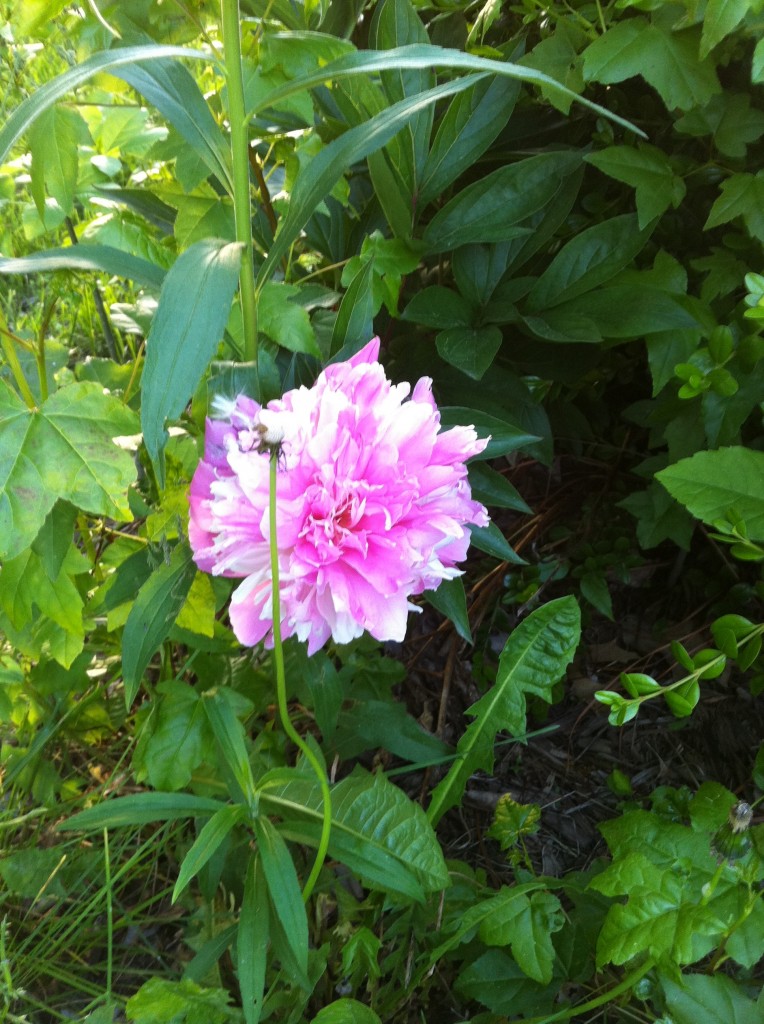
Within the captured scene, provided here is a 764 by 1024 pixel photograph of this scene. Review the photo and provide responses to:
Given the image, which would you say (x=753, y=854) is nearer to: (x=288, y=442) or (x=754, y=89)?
(x=288, y=442)

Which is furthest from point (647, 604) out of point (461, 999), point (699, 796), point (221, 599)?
point (221, 599)

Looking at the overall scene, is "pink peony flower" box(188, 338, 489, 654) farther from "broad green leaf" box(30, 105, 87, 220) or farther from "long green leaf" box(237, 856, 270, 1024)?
"broad green leaf" box(30, 105, 87, 220)

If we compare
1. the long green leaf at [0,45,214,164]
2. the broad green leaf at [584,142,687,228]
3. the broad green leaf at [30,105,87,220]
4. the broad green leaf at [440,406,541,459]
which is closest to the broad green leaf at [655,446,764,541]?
the broad green leaf at [440,406,541,459]

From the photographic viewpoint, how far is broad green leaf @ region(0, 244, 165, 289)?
593 mm

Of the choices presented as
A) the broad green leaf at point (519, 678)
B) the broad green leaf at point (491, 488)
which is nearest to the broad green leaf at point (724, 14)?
the broad green leaf at point (491, 488)

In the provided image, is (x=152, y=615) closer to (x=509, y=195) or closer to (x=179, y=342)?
(x=179, y=342)

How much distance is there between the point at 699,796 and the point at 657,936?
0.17 meters

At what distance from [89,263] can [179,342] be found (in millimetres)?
151

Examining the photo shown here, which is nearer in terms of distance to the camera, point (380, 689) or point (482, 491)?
point (482, 491)

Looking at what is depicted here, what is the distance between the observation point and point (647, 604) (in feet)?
4.22

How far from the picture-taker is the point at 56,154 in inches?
34.3

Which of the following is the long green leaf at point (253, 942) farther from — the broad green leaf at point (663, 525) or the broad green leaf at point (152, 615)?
the broad green leaf at point (663, 525)

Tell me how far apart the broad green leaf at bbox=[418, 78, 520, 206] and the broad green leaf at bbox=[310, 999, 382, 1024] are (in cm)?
82

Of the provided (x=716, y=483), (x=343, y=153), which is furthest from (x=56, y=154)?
(x=716, y=483)
